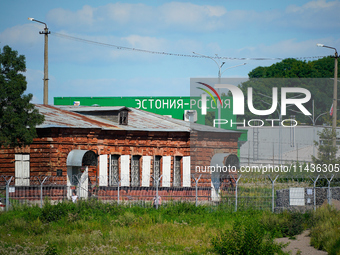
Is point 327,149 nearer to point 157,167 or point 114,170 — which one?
point 157,167

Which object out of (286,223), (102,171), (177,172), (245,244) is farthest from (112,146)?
(245,244)

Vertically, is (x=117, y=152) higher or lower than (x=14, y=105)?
lower

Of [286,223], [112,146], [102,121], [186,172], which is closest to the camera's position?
[286,223]

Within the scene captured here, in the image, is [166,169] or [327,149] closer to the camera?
[327,149]

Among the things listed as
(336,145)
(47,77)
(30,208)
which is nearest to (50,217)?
(30,208)

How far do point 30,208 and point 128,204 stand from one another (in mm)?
4287

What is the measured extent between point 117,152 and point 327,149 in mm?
11968

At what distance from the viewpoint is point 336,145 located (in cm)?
3089

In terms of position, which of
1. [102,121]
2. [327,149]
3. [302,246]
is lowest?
[302,246]

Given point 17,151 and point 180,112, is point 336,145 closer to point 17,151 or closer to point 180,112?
point 17,151

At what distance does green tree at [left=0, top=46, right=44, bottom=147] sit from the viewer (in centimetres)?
2544

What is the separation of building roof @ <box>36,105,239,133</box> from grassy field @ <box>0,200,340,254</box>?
6546 mm

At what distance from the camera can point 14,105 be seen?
2594 centimetres

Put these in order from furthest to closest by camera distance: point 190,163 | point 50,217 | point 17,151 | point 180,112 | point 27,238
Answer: point 180,112 → point 190,163 → point 17,151 → point 50,217 → point 27,238
